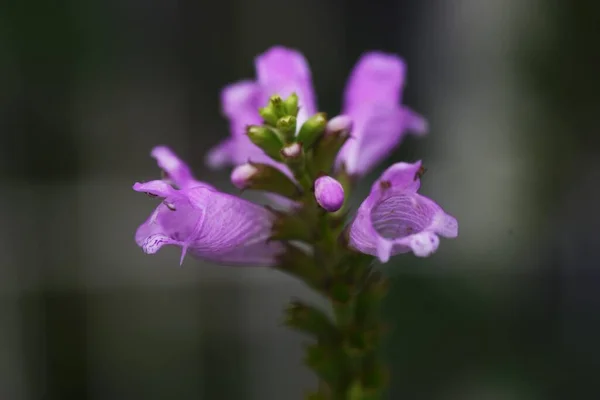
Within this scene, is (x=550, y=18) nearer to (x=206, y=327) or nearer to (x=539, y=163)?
(x=539, y=163)

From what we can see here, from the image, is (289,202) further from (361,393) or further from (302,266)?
(361,393)

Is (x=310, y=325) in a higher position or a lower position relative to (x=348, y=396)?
higher

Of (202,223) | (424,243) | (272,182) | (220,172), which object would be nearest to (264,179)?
(272,182)

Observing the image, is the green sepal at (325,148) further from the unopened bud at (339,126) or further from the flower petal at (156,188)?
the flower petal at (156,188)

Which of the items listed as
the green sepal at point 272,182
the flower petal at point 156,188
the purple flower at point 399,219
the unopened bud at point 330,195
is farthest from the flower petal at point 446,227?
the flower petal at point 156,188

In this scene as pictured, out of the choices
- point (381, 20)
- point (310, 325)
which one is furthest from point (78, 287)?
point (310, 325)
